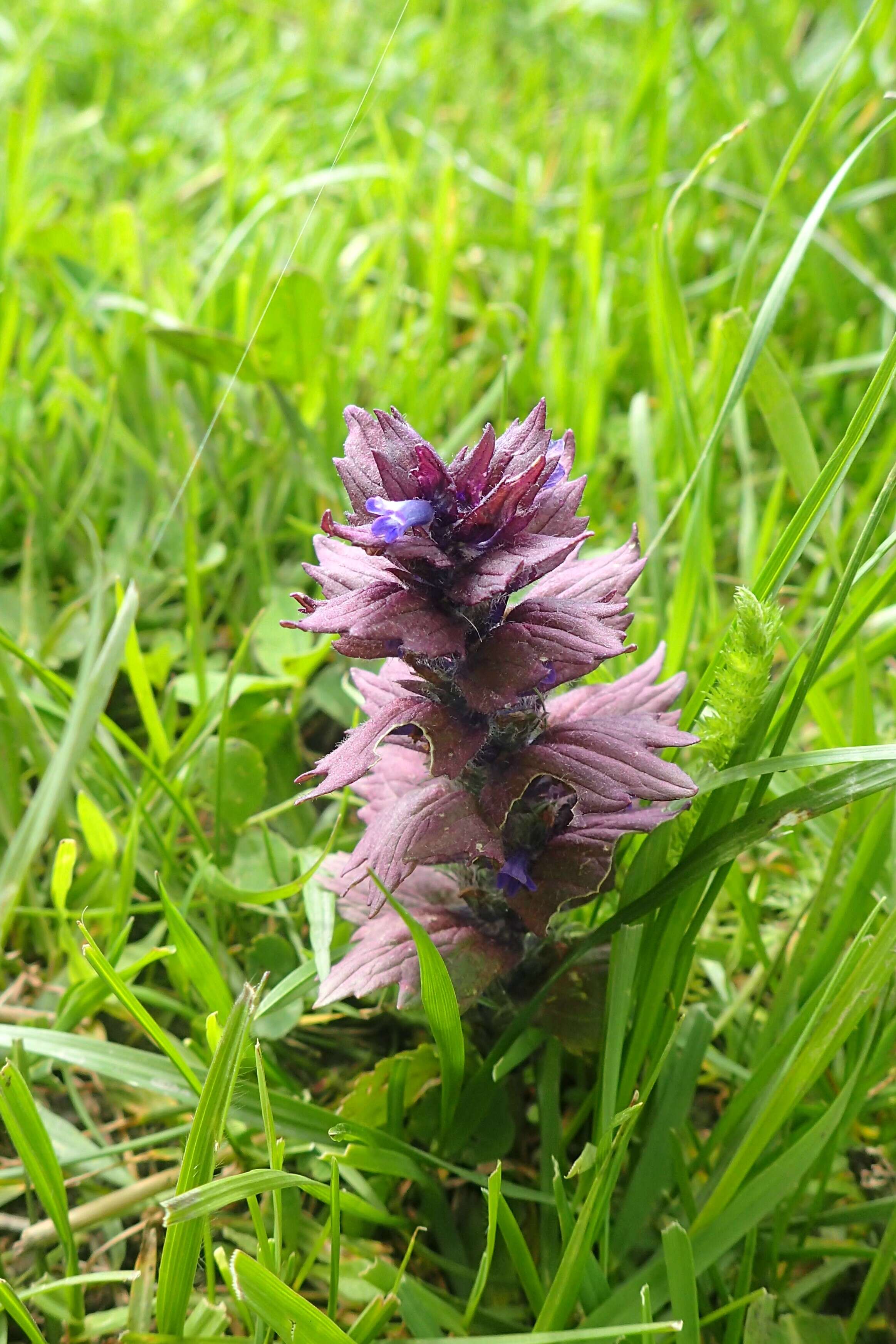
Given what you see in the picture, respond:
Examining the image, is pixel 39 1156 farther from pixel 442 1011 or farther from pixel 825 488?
pixel 825 488

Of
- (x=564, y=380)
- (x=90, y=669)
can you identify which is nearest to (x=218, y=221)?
(x=564, y=380)

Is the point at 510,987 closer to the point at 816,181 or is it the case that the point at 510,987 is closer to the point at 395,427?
the point at 395,427

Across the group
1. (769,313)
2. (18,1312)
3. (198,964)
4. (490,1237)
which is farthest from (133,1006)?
(769,313)

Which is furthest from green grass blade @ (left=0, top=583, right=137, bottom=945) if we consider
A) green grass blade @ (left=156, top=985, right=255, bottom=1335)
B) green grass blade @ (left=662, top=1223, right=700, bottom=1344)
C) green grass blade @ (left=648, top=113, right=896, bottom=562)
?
green grass blade @ (left=662, top=1223, right=700, bottom=1344)

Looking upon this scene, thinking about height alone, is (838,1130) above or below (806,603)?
below

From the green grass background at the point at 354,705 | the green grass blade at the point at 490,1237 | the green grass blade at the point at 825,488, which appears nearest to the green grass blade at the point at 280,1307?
the green grass background at the point at 354,705

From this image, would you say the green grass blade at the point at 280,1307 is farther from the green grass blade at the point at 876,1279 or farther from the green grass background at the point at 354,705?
the green grass blade at the point at 876,1279

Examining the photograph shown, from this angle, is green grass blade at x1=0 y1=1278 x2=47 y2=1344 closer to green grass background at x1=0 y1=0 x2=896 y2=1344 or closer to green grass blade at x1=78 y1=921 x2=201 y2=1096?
green grass background at x1=0 y1=0 x2=896 y2=1344

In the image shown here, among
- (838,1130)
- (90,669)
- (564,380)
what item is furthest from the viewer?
(564,380)
